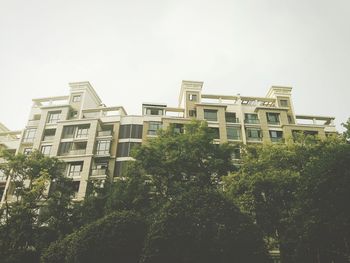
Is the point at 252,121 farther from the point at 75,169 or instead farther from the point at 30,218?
the point at 30,218

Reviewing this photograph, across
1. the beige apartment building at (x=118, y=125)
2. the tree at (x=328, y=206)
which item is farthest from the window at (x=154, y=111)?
the tree at (x=328, y=206)

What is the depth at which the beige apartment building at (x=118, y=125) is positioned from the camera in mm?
37562

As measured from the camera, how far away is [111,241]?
36.6 feet

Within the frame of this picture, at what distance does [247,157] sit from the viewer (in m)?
23.5

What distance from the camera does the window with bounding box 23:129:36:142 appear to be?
41.3 meters

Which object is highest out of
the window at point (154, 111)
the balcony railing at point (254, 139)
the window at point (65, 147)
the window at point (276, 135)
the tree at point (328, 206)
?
the window at point (154, 111)

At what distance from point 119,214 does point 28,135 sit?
3400cm

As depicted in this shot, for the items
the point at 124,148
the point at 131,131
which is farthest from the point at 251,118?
the point at 124,148

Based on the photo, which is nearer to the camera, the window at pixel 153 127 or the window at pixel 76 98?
the window at pixel 153 127

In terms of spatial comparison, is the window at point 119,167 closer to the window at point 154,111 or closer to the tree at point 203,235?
the window at point 154,111

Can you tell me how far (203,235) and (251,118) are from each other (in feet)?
110

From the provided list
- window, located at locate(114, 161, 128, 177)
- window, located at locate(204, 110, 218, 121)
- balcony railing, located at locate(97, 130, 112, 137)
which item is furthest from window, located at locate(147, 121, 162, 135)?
window, located at locate(204, 110, 218, 121)

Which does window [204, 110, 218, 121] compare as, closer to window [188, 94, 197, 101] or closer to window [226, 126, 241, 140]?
window [226, 126, 241, 140]

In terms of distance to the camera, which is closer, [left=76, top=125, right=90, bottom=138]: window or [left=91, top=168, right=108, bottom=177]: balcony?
[left=91, top=168, right=108, bottom=177]: balcony
